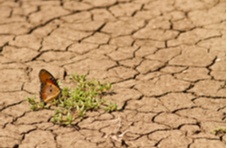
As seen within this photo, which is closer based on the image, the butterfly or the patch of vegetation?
the patch of vegetation

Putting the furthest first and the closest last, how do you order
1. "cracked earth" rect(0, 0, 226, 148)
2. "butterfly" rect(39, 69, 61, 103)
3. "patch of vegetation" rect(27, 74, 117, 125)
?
"butterfly" rect(39, 69, 61, 103) < "patch of vegetation" rect(27, 74, 117, 125) < "cracked earth" rect(0, 0, 226, 148)

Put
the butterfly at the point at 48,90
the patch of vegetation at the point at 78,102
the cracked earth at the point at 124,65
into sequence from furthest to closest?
the butterfly at the point at 48,90, the patch of vegetation at the point at 78,102, the cracked earth at the point at 124,65

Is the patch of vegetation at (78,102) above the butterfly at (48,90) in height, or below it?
below

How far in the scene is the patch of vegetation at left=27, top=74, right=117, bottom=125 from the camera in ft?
13.7

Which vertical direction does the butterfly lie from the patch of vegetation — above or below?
above

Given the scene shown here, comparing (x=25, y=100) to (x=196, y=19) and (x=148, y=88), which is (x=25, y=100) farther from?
(x=196, y=19)

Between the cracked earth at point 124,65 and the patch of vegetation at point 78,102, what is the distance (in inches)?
2.3

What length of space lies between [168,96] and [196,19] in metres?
1.40

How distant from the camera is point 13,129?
4059mm

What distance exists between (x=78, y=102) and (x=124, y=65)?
708mm

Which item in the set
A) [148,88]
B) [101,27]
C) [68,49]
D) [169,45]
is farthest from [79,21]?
[148,88]

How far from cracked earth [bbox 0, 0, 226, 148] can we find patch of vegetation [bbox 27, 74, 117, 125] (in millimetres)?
58

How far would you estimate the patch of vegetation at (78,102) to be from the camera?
4.18 metres

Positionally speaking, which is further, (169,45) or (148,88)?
(169,45)
